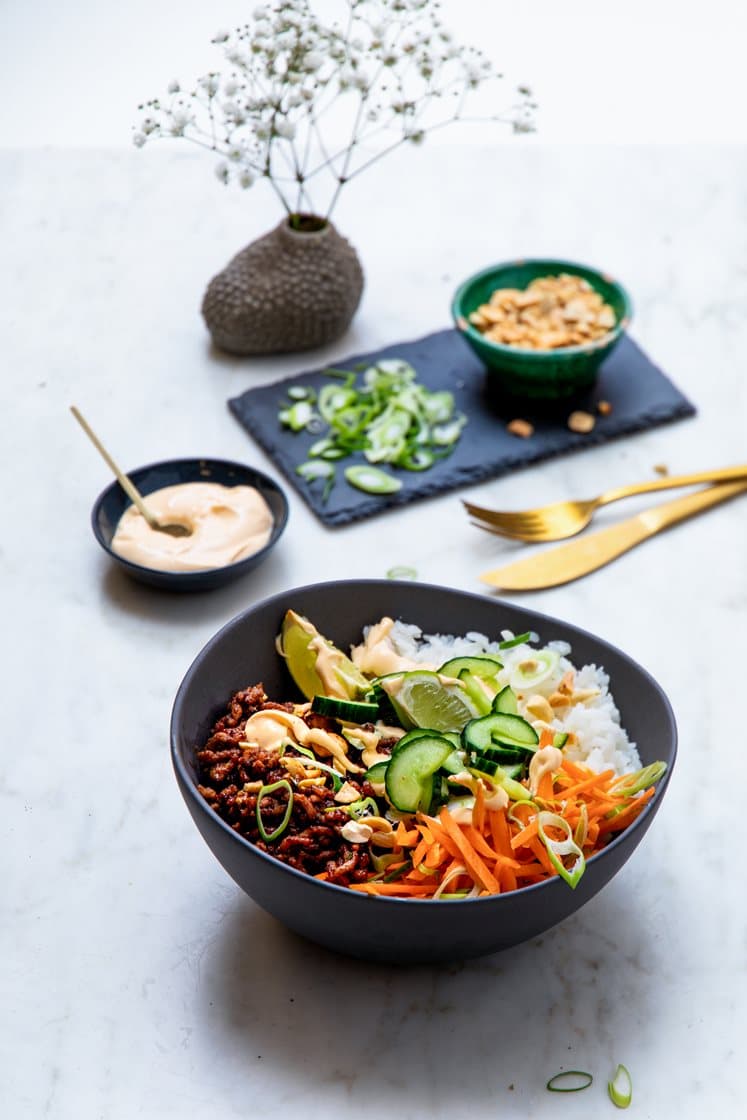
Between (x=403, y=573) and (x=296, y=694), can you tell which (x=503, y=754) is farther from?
(x=403, y=573)

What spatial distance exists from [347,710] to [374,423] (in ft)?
2.97

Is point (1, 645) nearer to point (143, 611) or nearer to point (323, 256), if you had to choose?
point (143, 611)

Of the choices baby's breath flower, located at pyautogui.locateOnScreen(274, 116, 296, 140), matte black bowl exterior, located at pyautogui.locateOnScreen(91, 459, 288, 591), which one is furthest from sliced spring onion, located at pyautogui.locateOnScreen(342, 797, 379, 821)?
baby's breath flower, located at pyautogui.locateOnScreen(274, 116, 296, 140)

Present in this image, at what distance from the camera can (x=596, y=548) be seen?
216 cm

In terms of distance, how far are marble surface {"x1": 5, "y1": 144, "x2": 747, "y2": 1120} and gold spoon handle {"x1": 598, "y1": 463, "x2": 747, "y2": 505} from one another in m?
0.06

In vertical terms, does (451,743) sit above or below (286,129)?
below

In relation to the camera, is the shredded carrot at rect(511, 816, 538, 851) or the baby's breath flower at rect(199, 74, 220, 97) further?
the baby's breath flower at rect(199, 74, 220, 97)

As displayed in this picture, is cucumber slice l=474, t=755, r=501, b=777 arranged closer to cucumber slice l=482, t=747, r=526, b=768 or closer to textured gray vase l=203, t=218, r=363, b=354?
cucumber slice l=482, t=747, r=526, b=768

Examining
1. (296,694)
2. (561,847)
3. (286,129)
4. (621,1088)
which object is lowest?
(621,1088)

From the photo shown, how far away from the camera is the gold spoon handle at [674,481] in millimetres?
2252

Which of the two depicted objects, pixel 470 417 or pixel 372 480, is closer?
pixel 372 480

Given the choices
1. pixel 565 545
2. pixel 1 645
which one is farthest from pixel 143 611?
pixel 565 545

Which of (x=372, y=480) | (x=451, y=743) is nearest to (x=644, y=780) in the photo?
(x=451, y=743)

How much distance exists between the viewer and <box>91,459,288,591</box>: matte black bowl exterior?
2.03 metres
